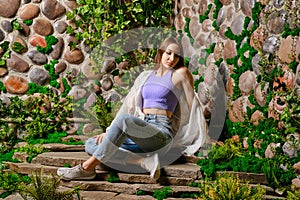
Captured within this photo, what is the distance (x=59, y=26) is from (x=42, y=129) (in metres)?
1.13

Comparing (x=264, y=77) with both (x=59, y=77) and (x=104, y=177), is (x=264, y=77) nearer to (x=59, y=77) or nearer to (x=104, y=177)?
(x=104, y=177)

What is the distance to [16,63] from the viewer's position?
493 cm

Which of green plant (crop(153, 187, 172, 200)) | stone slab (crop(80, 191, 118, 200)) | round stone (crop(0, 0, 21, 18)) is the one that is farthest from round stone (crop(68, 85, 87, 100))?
green plant (crop(153, 187, 172, 200))

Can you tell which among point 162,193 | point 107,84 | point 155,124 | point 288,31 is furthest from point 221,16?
point 162,193

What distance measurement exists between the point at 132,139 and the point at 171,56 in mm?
806

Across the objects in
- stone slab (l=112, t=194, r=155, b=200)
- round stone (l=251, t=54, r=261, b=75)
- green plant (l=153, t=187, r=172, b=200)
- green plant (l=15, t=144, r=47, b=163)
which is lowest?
stone slab (l=112, t=194, r=155, b=200)

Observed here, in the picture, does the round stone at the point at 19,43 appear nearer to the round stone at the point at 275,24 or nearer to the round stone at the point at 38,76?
the round stone at the point at 38,76

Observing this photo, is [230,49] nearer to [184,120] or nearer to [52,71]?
[184,120]

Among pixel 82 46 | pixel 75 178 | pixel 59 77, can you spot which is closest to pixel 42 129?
pixel 59 77

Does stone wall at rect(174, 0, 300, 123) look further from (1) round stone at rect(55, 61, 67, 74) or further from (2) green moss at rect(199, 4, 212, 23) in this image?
(1) round stone at rect(55, 61, 67, 74)

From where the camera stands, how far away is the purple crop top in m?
3.86

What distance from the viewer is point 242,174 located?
3506mm

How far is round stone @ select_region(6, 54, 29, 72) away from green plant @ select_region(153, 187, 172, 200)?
7.69ft

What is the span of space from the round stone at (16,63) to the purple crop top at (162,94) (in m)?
1.67
